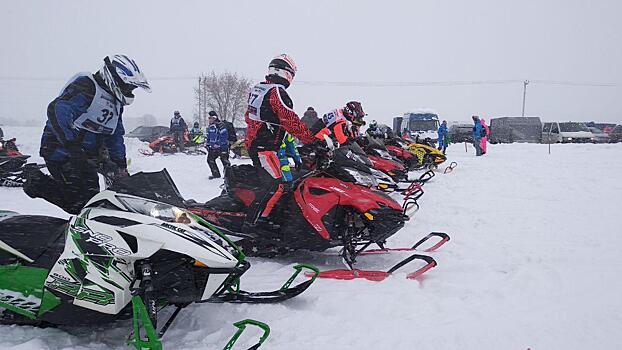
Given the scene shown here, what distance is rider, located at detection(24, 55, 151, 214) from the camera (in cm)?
333

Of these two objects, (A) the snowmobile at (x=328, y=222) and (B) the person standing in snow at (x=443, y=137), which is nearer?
(A) the snowmobile at (x=328, y=222)

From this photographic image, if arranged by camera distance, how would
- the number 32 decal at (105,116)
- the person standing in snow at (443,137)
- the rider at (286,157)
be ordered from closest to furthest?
the number 32 decal at (105,116) < the rider at (286,157) < the person standing in snow at (443,137)

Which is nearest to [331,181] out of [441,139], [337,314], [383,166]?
[337,314]

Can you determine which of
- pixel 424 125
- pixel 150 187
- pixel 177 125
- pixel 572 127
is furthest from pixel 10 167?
pixel 572 127

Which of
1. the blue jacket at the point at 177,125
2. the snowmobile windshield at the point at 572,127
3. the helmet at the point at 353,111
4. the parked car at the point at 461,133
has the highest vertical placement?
the helmet at the point at 353,111

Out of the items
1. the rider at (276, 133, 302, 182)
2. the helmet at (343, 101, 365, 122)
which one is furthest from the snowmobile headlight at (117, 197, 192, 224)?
the helmet at (343, 101, 365, 122)

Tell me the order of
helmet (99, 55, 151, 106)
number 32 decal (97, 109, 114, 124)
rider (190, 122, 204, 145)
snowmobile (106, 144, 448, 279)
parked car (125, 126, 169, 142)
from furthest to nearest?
1. parked car (125, 126, 169, 142)
2. rider (190, 122, 204, 145)
3. snowmobile (106, 144, 448, 279)
4. number 32 decal (97, 109, 114, 124)
5. helmet (99, 55, 151, 106)

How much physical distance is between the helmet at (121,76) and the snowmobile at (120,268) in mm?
1035

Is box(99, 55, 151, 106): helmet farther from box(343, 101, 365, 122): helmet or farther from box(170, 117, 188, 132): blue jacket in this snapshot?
box(170, 117, 188, 132): blue jacket

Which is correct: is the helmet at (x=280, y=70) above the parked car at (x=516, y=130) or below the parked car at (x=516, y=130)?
above

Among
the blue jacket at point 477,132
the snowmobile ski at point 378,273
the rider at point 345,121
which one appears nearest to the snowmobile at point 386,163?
the rider at point 345,121

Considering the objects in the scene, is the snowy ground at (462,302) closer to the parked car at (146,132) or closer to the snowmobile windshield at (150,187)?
the snowmobile windshield at (150,187)

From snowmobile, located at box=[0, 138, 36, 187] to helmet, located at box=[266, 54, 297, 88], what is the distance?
20.6 feet

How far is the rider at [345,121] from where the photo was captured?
7848mm
